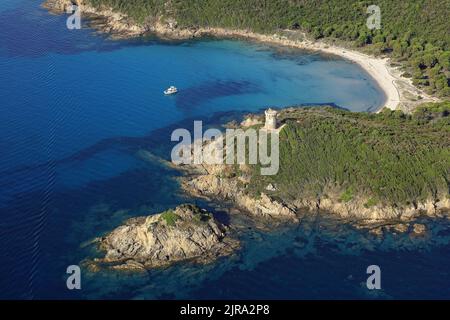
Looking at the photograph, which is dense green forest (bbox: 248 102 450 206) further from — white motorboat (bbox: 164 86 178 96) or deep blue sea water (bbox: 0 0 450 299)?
white motorboat (bbox: 164 86 178 96)

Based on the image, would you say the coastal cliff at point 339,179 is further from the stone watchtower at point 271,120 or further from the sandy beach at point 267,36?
the sandy beach at point 267,36

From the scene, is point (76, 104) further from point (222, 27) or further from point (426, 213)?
point (426, 213)

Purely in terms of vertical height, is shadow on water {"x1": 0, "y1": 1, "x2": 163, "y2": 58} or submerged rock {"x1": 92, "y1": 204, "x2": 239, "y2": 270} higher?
shadow on water {"x1": 0, "y1": 1, "x2": 163, "y2": 58}

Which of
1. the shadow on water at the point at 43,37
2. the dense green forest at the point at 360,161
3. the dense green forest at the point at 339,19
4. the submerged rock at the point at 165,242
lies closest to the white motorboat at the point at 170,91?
the shadow on water at the point at 43,37

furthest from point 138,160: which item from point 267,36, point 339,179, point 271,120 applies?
point 267,36

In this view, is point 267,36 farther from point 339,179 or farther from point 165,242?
point 165,242

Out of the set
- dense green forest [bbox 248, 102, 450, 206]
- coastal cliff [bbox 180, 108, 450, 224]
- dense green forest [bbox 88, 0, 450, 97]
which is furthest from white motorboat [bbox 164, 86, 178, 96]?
dense green forest [bbox 88, 0, 450, 97]

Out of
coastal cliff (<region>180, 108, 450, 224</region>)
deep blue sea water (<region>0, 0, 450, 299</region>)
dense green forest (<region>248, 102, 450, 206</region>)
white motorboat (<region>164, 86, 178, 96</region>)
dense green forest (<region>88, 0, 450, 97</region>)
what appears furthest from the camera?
dense green forest (<region>88, 0, 450, 97</region>)
